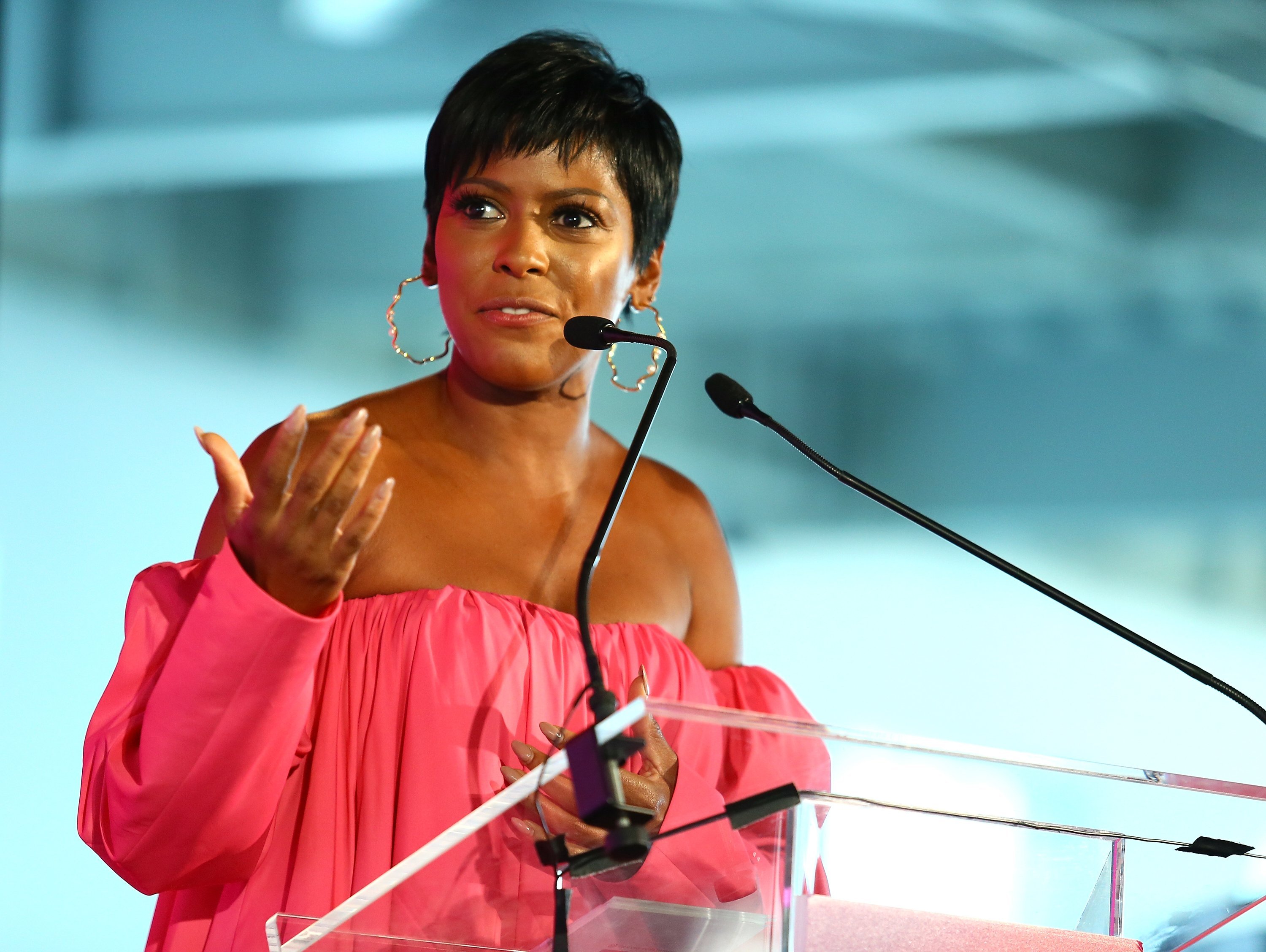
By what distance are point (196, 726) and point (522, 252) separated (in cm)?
67

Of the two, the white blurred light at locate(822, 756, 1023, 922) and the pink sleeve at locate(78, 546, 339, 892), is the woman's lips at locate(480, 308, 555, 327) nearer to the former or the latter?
the pink sleeve at locate(78, 546, 339, 892)

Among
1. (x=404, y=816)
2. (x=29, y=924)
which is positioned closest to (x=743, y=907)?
(x=404, y=816)

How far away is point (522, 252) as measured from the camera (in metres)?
1.58

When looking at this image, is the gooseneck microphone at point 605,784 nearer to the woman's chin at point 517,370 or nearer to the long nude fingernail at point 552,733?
the long nude fingernail at point 552,733

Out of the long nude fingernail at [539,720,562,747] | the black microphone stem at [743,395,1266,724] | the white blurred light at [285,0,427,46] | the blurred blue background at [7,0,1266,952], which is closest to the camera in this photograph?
the long nude fingernail at [539,720,562,747]

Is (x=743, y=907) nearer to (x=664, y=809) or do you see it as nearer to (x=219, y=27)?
(x=664, y=809)

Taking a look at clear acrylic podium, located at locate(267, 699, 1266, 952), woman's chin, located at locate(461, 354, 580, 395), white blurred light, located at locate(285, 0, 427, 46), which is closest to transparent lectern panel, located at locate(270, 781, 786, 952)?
clear acrylic podium, located at locate(267, 699, 1266, 952)

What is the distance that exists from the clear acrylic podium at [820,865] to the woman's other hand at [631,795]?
1cm

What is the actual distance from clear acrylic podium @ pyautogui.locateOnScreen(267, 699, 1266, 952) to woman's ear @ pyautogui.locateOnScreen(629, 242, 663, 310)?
999 millimetres

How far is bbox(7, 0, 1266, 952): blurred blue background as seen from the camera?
2.50m

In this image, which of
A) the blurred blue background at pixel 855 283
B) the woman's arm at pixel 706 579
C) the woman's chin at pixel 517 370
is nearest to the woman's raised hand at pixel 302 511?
the woman's chin at pixel 517 370

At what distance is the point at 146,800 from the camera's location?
1181 mm

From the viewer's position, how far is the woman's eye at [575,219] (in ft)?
5.38

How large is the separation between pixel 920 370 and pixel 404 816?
1.81 m
